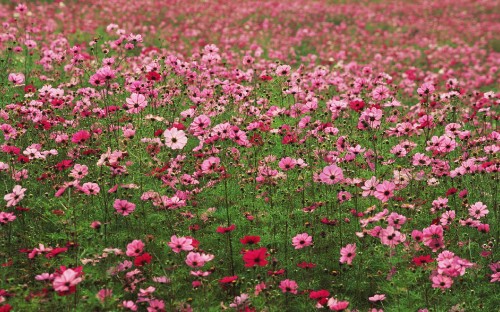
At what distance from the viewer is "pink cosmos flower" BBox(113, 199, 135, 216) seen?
12.0 feet

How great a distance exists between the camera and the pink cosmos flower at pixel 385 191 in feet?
12.5

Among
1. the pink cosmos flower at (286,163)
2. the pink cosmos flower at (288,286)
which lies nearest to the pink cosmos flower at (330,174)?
the pink cosmos flower at (286,163)

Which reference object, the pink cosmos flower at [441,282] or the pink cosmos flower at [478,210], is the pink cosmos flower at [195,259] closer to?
the pink cosmos flower at [441,282]

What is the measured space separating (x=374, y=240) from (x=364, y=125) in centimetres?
80

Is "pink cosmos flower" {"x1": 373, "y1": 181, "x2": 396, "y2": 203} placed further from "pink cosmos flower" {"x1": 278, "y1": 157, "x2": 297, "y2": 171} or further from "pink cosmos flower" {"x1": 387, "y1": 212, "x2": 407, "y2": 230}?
"pink cosmos flower" {"x1": 278, "y1": 157, "x2": 297, "y2": 171}

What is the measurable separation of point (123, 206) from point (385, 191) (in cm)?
162

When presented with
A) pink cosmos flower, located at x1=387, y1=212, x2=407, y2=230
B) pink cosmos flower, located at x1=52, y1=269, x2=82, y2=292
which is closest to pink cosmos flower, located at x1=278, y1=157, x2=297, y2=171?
pink cosmos flower, located at x1=387, y1=212, x2=407, y2=230

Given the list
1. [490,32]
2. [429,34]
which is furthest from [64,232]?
[490,32]

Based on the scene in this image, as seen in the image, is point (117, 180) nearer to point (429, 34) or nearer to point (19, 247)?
point (19, 247)

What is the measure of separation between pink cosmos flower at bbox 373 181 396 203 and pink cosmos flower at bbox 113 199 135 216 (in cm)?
152

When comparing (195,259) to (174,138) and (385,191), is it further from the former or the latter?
(385,191)

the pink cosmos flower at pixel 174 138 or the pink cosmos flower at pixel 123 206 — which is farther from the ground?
the pink cosmos flower at pixel 174 138

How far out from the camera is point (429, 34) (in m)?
12.8

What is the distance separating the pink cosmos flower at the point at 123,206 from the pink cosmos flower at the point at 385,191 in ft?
4.99
